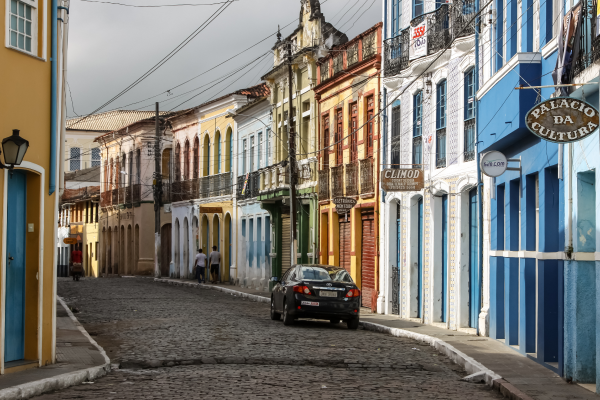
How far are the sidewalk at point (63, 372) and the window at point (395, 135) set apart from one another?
37.3 ft

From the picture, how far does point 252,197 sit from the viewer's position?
135 feet

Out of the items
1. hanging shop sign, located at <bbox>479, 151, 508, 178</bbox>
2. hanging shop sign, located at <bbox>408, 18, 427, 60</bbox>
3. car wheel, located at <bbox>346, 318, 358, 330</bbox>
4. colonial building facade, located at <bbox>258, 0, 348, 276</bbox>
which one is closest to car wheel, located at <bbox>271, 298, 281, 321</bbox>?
car wheel, located at <bbox>346, 318, 358, 330</bbox>

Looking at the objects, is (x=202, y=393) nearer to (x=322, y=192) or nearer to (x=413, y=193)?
(x=413, y=193)

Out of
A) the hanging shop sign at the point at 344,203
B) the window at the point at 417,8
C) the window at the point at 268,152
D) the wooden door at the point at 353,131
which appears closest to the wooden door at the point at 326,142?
the wooden door at the point at 353,131

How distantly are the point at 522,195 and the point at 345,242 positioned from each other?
15.2 m

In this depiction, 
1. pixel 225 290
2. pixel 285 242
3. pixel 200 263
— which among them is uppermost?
pixel 285 242

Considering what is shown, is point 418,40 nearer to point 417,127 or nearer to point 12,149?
point 417,127

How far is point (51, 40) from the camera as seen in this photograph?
43.0ft

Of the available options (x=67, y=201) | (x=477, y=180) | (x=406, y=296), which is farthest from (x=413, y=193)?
(x=67, y=201)

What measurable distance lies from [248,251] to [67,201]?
125ft

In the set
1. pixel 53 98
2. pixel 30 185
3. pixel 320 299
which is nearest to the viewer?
pixel 30 185

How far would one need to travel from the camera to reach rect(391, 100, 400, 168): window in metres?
25.3

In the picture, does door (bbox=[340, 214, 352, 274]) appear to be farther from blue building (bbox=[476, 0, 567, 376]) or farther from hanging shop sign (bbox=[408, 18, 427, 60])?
blue building (bbox=[476, 0, 567, 376])

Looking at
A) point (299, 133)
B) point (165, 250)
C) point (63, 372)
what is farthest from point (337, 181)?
point (165, 250)
